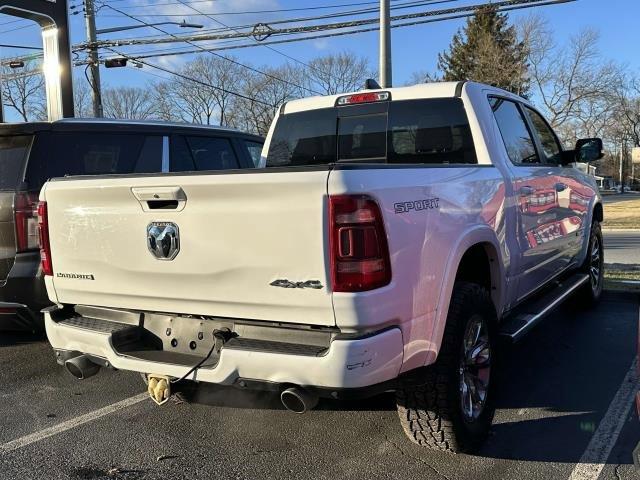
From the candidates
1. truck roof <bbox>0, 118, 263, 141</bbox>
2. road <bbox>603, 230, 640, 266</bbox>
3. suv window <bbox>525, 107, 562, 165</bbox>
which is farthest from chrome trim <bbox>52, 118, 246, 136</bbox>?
road <bbox>603, 230, 640, 266</bbox>

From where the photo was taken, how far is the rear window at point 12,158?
15.5ft

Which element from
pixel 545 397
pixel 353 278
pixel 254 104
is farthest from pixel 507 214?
pixel 254 104

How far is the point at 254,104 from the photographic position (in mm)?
51656

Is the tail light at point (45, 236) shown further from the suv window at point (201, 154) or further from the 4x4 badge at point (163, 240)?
the suv window at point (201, 154)

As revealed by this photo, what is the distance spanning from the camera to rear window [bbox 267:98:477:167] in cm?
416

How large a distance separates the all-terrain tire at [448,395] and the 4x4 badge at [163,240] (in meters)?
1.28

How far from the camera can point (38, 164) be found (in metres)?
4.82

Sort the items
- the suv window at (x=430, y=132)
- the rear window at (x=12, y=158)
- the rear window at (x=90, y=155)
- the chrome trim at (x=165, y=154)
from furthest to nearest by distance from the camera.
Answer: the chrome trim at (x=165, y=154)
the rear window at (x=90, y=155)
the rear window at (x=12, y=158)
the suv window at (x=430, y=132)

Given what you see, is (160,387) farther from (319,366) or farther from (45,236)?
(45,236)

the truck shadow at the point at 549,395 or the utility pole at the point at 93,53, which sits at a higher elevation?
the utility pole at the point at 93,53

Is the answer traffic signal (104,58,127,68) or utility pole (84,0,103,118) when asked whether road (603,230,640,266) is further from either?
traffic signal (104,58,127,68)

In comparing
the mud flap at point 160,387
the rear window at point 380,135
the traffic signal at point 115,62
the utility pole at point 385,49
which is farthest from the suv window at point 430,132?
the traffic signal at point 115,62

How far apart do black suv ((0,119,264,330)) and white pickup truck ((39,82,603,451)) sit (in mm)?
1304

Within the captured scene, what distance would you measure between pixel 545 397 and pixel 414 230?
2030 mm
